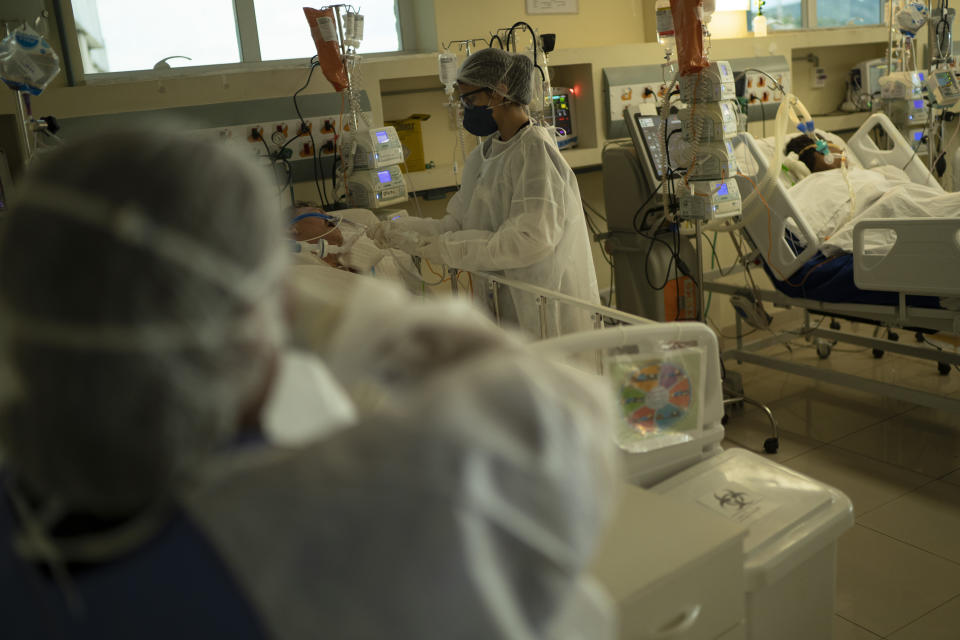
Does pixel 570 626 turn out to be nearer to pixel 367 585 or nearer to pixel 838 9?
pixel 367 585

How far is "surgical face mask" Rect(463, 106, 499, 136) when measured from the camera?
9.54 ft

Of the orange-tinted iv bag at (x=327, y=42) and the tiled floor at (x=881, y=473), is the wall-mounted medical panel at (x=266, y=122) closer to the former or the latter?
the orange-tinted iv bag at (x=327, y=42)

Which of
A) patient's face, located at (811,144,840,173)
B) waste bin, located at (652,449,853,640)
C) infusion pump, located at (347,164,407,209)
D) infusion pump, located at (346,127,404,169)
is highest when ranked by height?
infusion pump, located at (346,127,404,169)

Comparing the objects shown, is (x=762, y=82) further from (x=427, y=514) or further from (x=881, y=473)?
(x=427, y=514)

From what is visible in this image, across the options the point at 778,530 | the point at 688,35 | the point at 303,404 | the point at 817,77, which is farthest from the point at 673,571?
the point at 817,77

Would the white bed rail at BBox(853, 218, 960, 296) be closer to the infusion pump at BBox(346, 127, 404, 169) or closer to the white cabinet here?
the infusion pump at BBox(346, 127, 404, 169)

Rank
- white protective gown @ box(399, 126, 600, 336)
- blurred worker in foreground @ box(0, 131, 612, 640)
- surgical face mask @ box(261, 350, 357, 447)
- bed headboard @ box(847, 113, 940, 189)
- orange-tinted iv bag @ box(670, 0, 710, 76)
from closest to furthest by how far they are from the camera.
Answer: blurred worker in foreground @ box(0, 131, 612, 640), surgical face mask @ box(261, 350, 357, 447), white protective gown @ box(399, 126, 600, 336), orange-tinted iv bag @ box(670, 0, 710, 76), bed headboard @ box(847, 113, 940, 189)

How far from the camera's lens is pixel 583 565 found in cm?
72

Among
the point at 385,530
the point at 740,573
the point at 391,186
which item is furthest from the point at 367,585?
the point at 391,186

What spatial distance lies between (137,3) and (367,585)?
3809 mm

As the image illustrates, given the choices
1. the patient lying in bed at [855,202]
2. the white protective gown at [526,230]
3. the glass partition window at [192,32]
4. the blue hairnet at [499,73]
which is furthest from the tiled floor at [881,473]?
the glass partition window at [192,32]

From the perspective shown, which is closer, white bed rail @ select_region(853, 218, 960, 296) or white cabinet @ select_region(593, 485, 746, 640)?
white cabinet @ select_region(593, 485, 746, 640)

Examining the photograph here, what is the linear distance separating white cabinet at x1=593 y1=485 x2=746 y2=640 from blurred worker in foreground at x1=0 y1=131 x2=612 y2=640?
0.52 meters

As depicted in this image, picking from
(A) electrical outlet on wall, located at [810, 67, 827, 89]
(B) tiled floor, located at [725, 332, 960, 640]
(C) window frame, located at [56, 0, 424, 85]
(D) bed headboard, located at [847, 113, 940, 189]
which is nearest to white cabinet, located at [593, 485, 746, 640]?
(B) tiled floor, located at [725, 332, 960, 640]
